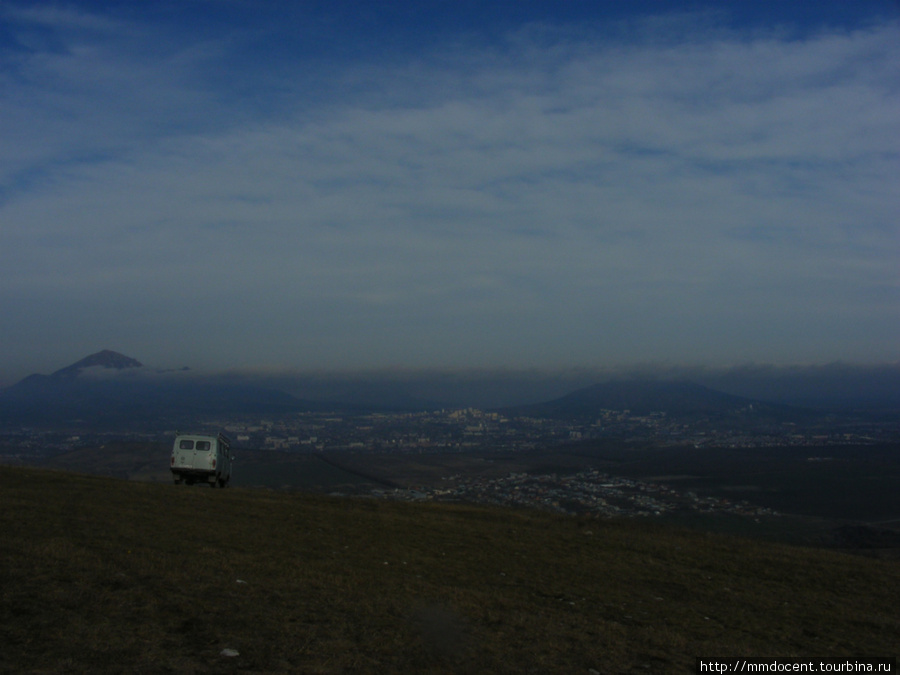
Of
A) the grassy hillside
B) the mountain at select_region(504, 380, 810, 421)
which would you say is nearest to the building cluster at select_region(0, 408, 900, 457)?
the mountain at select_region(504, 380, 810, 421)

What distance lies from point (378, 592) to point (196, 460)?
54.8ft

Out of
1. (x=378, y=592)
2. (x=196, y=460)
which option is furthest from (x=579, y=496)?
(x=378, y=592)

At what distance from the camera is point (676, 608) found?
1395 centimetres

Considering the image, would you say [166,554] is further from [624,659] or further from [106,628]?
[624,659]

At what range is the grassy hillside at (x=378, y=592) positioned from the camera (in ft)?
29.1

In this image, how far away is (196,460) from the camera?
1048 inches

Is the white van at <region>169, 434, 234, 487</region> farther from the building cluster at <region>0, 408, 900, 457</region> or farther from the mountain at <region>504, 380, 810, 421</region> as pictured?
the mountain at <region>504, 380, 810, 421</region>

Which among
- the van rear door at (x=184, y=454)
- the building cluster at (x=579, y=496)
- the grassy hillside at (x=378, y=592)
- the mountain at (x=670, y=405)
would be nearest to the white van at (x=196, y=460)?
the van rear door at (x=184, y=454)

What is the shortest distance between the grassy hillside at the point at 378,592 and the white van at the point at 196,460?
13.9ft

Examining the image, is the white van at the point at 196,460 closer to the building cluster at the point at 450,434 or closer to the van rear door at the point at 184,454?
the van rear door at the point at 184,454

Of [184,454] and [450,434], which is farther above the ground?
[184,454]

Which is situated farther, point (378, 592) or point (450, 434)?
point (450, 434)

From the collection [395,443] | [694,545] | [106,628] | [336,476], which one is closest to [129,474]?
[336,476]

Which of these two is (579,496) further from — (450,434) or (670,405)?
(670,405)
